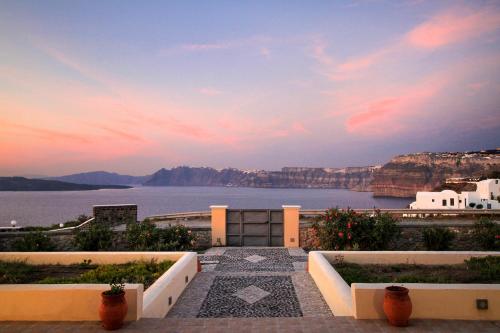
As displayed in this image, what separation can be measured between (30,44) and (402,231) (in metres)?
19.5

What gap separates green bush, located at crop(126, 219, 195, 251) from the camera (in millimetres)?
13812

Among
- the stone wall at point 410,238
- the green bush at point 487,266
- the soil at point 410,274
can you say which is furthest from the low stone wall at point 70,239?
the green bush at point 487,266

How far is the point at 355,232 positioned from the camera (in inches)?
545

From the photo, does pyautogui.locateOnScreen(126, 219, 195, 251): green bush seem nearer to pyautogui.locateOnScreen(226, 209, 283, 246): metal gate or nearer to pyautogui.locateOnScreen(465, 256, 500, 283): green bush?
pyautogui.locateOnScreen(226, 209, 283, 246): metal gate

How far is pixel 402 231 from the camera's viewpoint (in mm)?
16312

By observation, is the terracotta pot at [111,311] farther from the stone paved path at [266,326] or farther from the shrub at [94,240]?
the shrub at [94,240]

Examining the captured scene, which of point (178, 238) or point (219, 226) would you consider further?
point (219, 226)

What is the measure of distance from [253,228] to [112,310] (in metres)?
11.2

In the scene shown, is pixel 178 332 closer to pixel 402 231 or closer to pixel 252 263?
pixel 252 263

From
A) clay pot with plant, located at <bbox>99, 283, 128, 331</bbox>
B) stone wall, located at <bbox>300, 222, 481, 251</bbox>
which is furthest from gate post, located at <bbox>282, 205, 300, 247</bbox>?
clay pot with plant, located at <bbox>99, 283, 128, 331</bbox>

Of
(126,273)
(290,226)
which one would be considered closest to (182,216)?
(290,226)

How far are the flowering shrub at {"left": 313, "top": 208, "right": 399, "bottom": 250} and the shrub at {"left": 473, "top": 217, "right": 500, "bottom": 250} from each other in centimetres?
375

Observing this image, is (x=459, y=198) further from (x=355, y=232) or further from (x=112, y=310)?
(x=112, y=310)

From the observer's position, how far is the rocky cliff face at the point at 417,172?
443 ft
